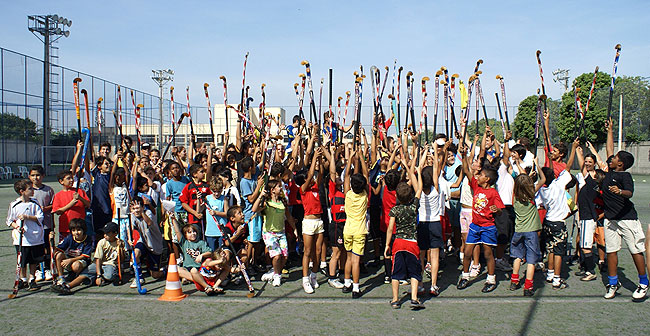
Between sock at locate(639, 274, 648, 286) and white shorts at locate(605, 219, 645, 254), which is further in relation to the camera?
white shorts at locate(605, 219, 645, 254)

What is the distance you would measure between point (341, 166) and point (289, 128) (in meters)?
3.00

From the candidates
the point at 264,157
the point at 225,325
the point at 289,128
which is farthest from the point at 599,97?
the point at 225,325

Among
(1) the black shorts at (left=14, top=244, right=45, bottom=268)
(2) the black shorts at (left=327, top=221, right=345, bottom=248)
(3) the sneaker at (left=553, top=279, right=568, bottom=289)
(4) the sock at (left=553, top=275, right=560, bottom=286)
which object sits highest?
(2) the black shorts at (left=327, top=221, right=345, bottom=248)

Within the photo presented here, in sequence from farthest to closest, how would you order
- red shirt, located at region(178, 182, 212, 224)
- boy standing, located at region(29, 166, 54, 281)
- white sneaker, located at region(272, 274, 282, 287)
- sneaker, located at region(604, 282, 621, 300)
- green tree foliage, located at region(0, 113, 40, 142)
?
green tree foliage, located at region(0, 113, 40, 142) < red shirt, located at region(178, 182, 212, 224) < boy standing, located at region(29, 166, 54, 281) < white sneaker, located at region(272, 274, 282, 287) < sneaker, located at region(604, 282, 621, 300)

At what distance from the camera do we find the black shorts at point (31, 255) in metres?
6.42

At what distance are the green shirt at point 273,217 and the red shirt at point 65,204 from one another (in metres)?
2.73

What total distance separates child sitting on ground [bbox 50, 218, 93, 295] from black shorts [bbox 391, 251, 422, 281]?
418cm

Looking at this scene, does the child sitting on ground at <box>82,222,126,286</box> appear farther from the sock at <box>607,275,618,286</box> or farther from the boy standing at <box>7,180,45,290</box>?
the sock at <box>607,275,618,286</box>

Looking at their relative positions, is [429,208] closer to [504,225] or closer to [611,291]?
[504,225]

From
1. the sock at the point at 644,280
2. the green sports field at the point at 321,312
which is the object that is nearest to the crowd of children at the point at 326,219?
the sock at the point at 644,280

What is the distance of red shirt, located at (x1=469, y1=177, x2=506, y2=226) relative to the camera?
20.9ft

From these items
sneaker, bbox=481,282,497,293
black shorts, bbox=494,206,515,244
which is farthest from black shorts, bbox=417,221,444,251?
black shorts, bbox=494,206,515,244

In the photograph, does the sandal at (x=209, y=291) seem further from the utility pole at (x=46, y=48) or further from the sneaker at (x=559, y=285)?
the utility pole at (x=46, y=48)

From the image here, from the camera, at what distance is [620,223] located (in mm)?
6090
